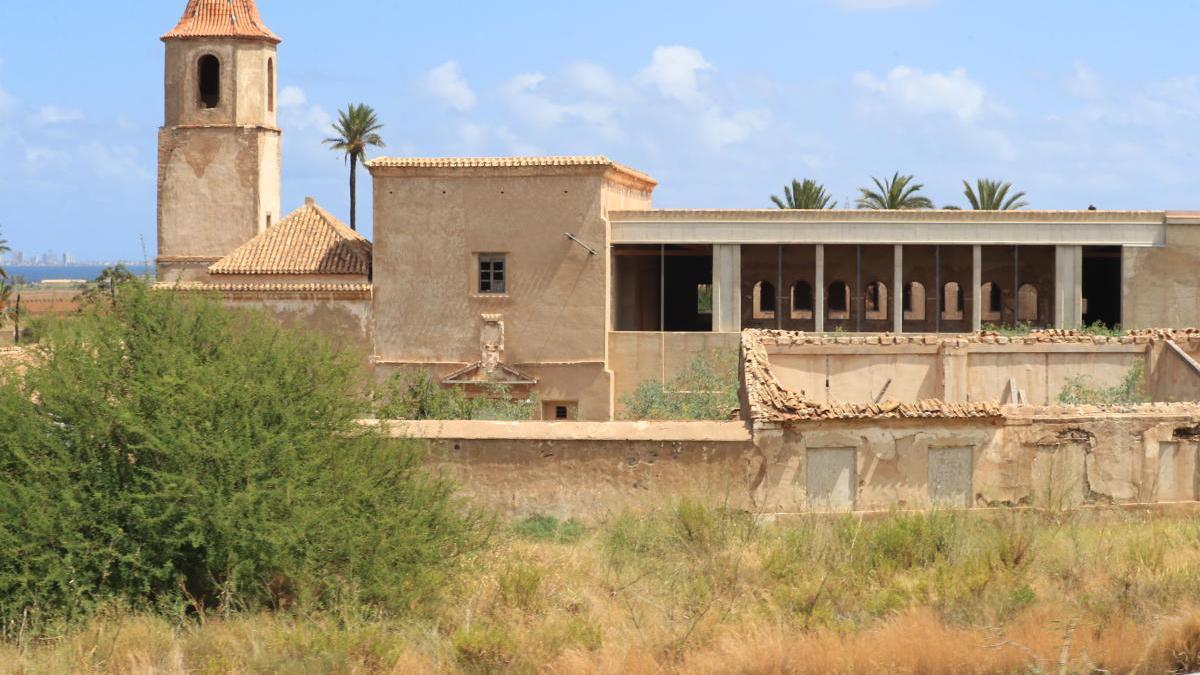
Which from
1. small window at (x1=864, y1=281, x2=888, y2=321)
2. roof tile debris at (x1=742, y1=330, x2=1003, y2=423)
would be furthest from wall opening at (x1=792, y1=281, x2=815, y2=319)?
roof tile debris at (x1=742, y1=330, x2=1003, y2=423)

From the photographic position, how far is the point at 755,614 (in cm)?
1273

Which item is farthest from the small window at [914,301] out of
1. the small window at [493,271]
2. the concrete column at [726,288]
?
the small window at [493,271]

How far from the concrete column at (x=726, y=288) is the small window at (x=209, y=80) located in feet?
64.4

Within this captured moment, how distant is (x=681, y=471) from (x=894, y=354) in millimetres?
8563

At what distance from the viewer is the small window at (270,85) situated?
169 ft

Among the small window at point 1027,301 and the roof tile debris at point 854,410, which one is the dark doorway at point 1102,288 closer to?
the small window at point 1027,301

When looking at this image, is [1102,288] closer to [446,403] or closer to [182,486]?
[446,403]

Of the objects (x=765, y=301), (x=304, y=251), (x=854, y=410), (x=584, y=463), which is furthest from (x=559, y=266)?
(x=854, y=410)

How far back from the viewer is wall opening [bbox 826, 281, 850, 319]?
160 feet

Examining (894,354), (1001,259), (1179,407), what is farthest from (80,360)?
(1001,259)

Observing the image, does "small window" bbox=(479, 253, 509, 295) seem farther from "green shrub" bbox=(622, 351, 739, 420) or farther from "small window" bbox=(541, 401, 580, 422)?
"green shrub" bbox=(622, 351, 739, 420)

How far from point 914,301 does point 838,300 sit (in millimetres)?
3446

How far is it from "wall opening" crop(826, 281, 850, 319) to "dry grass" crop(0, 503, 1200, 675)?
108 ft

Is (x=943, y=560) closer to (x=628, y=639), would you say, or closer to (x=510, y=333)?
(x=628, y=639)
